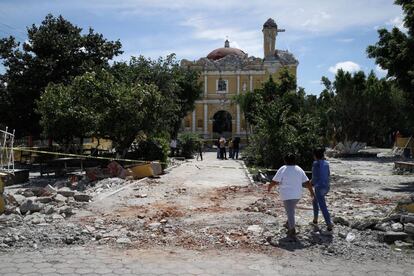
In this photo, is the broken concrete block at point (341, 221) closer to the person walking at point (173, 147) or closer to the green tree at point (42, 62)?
the green tree at point (42, 62)

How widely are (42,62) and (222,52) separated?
1586 inches

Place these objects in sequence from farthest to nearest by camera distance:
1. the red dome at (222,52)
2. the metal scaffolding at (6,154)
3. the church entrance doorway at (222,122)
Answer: the red dome at (222,52) → the church entrance doorway at (222,122) → the metal scaffolding at (6,154)

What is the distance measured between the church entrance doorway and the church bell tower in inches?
360

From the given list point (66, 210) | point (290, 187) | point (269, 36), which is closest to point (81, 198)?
point (66, 210)

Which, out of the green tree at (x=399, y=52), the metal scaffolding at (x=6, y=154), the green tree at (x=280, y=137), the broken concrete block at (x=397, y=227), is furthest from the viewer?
the green tree at (x=280, y=137)

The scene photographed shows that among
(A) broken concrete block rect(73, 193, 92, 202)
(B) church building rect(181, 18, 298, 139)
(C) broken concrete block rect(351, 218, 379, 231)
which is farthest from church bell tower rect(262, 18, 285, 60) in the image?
(C) broken concrete block rect(351, 218, 379, 231)

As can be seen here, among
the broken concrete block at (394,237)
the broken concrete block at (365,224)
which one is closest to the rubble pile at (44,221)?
the broken concrete block at (365,224)

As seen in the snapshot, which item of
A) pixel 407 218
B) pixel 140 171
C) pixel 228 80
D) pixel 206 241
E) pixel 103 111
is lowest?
pixel 206 241

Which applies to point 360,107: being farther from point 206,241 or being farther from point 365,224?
point 206,241

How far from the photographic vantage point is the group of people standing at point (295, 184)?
779cm

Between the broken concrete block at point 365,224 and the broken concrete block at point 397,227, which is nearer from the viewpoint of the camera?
the broken concrete block at point 397,227

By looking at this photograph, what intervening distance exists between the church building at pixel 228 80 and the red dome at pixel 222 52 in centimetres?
283

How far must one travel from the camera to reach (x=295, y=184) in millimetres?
7859

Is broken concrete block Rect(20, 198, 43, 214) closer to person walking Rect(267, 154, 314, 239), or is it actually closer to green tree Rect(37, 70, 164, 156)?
person walking Rect(267, 154, 314, 239)
